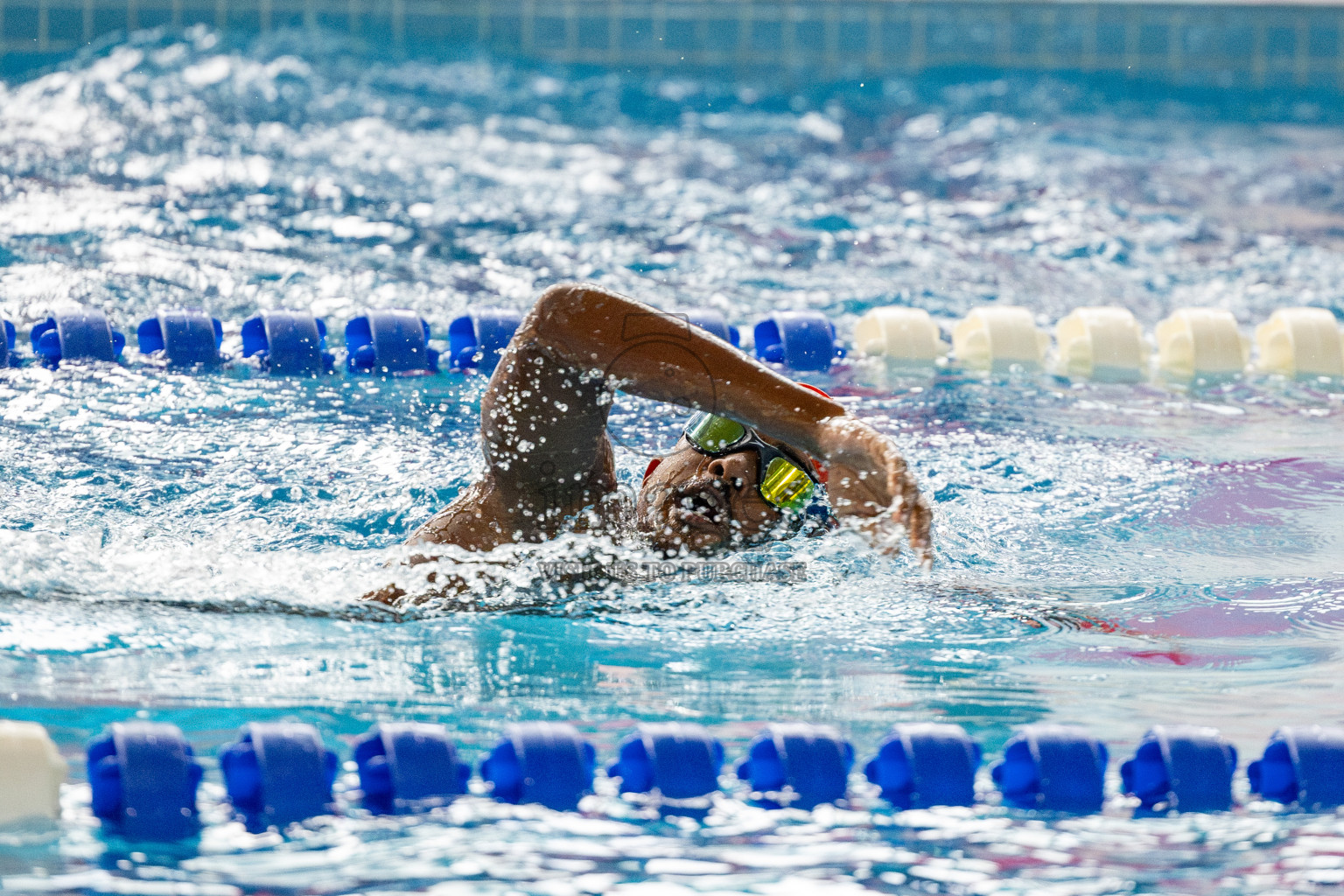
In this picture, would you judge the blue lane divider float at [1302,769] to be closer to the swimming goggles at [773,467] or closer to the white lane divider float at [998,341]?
the swimming goggles at [773,467]

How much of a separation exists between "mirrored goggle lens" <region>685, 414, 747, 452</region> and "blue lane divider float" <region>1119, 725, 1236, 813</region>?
935mm

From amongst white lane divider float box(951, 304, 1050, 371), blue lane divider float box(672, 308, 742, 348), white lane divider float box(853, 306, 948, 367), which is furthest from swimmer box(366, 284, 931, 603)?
white lane divider float box(951, 304, 1050, 371)

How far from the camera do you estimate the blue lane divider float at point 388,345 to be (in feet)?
15.1

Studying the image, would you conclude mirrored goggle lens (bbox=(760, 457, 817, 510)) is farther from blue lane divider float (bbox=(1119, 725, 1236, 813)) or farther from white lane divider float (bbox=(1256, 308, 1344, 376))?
white lane divider float (bbox=(1256, 308, 1344, 376))

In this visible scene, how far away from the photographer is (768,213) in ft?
24.1

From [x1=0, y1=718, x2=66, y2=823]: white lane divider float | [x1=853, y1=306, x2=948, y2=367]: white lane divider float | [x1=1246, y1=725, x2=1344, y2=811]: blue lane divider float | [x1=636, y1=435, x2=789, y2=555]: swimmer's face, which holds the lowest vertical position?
[x1=1246, y1=725, x2=1344, y2=811]: blue lane divider float

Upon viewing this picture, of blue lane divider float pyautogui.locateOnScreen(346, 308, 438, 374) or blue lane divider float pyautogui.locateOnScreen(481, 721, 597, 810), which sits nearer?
blue lane divider float pyautogui.locateOnScreen(481, 721, 597, 810)

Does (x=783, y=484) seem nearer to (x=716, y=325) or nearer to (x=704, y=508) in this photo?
(x=704, y=508)

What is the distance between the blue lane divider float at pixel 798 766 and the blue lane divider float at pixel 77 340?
9.67 feet

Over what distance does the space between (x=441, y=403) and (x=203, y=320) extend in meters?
0.86

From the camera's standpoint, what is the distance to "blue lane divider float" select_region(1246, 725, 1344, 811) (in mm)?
2277

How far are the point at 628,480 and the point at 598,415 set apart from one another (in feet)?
3.15

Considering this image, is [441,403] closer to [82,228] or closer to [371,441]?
[371,441]

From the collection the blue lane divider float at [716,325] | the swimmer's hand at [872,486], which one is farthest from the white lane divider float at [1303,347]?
the swimmer's hand at [872,486]
